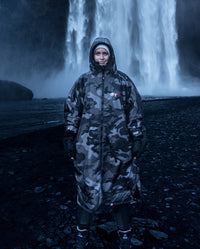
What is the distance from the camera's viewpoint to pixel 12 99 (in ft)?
181

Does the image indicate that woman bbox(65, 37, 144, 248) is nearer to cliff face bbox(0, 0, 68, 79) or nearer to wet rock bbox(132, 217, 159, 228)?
wet rock bbox(132, 217, 159, 228)

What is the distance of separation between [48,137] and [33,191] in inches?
251

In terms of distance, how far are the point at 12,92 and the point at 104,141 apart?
189 ft

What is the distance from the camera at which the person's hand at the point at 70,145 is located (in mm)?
3145

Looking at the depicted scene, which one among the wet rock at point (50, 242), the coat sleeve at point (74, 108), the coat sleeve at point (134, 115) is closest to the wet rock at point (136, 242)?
the wet rock at point (50, 242)

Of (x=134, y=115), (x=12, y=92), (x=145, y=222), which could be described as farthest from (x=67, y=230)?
(x=12, y=92)

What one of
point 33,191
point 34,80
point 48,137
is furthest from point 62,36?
point 33,191

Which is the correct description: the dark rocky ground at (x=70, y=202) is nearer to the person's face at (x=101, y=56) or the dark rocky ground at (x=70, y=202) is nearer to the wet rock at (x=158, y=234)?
the wet rock at (x=158, y=234)

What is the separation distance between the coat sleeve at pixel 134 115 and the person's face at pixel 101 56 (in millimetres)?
585

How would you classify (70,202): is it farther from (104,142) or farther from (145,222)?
(104,142)

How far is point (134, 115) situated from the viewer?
319cm

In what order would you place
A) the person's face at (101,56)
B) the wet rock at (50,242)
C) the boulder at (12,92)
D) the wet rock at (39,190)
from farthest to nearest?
the boulder at (12,92) < the wet rock at (39,190) < the wet rock at (50,242) < the person's face at (101,56)

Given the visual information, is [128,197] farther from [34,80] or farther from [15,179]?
[34,80]

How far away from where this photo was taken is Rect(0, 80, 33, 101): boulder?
51941 millimetres
